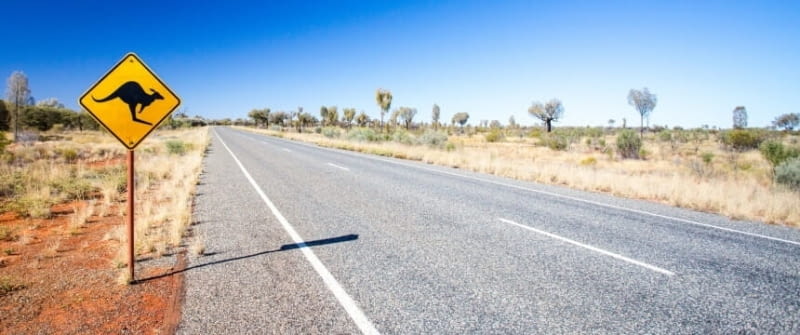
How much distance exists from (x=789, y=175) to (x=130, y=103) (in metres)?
15.3

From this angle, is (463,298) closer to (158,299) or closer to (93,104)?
(158,299)

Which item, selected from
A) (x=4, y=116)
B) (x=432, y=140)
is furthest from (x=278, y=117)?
(x=432, y=140)

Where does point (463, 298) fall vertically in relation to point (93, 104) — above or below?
below

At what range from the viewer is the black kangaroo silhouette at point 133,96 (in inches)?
142

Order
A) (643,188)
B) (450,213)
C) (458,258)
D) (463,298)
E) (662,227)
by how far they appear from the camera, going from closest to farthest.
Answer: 1. (463,298)
2. (458,258)
3. (662,227)
4. (450,213)
5. (643,188)

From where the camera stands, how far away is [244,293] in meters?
3.45

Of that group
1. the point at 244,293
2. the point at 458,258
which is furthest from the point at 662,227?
the point at 244,293

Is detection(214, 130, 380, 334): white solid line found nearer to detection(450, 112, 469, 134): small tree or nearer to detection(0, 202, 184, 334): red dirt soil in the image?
detection(0, 202, 184, 334): red dirt soil

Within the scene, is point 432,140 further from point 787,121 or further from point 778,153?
point 787,121

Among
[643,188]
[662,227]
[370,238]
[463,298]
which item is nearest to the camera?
[463,298]

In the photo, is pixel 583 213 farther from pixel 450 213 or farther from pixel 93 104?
pixel 93 104

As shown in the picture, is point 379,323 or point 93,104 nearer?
point 379,323

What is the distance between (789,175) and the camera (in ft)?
A: 32.7

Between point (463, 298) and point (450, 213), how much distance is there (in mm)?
3500
